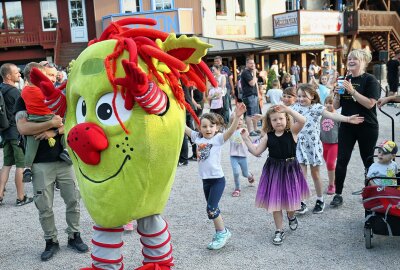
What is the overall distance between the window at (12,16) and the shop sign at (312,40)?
14115mm

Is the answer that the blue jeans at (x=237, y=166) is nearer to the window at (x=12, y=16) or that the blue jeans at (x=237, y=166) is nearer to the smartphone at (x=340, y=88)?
the smartphone at (x=340, y=88)

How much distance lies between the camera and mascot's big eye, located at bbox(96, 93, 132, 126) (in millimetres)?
2607

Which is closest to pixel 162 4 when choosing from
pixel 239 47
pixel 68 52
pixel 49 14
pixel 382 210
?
pixel 239 47

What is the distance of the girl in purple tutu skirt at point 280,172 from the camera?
4086mm

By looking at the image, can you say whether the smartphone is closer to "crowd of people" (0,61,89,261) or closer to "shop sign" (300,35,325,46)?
"crowd of people" (0,61,89,261)

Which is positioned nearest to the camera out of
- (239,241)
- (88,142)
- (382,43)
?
(88,142)

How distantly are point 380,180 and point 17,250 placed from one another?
144 inches

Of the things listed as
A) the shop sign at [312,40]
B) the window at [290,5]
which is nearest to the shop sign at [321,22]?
the shop sign at [312,40]

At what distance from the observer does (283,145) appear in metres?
4.16

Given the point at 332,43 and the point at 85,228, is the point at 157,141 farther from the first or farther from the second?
the point at 332,43

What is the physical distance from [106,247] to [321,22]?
22.4m

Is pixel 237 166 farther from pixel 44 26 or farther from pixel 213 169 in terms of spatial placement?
pixel 44 26

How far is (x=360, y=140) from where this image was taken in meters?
4.74

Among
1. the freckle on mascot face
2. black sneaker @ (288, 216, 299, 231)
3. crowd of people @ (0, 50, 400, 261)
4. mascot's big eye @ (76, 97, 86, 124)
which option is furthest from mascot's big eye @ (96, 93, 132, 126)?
black sneaker @ (288, 216, 299, 231)
